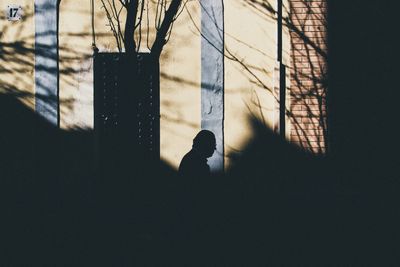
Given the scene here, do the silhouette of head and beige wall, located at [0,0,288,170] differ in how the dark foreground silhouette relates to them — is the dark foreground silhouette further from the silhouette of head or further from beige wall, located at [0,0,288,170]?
the silhouette of head

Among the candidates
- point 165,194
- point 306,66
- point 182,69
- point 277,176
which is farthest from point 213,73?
point 165,194

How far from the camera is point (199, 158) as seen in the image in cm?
738

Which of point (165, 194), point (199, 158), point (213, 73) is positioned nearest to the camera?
point (199, 158)

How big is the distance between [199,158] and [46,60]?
343 cm

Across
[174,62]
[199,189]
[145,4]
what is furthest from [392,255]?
[145,4]

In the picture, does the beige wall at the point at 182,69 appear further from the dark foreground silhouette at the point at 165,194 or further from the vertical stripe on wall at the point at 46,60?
the dark foreground silhouette at the point at 165,194

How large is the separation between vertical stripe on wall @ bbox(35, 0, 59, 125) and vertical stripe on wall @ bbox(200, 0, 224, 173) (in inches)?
82.5

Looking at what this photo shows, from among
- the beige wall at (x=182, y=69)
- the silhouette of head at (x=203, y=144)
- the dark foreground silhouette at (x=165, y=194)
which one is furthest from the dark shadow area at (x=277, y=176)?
the silhouette of head at (x=203, y=144)

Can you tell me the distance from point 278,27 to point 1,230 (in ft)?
15.9

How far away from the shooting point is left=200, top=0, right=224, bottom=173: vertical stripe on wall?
31.6ft

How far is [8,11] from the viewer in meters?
9.67

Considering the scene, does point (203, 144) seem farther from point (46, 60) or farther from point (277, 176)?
point (46, 60)

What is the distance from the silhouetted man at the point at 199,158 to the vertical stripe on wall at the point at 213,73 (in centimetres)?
204

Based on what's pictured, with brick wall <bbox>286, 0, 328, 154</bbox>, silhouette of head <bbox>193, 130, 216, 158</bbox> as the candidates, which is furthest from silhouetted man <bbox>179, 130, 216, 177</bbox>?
brick wall <bbox>286, 0, 328, 154</bbox>
